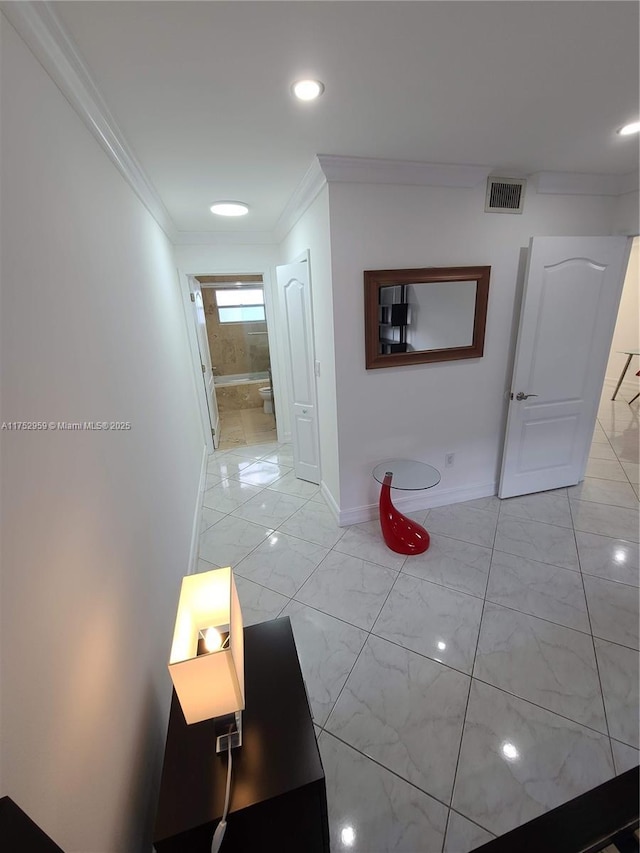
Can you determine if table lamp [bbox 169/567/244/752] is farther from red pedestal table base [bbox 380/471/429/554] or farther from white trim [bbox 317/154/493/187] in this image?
white trim [bbox 317/154/493/187]

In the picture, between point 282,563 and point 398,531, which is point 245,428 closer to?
point 282,563

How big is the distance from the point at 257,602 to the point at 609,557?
224cm

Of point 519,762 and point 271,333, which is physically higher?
point 271,333

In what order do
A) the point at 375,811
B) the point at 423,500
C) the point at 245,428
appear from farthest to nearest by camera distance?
1. the point at 245,428
2. the point at 423,500
3. the point at 375,811

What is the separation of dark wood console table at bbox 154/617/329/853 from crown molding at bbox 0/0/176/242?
1833 mm

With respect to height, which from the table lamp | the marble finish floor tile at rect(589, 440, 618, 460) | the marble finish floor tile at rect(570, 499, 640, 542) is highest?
the table lamp

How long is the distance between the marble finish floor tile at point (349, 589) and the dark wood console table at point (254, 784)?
0.96m

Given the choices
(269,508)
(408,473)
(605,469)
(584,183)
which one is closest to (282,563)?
(269,508)

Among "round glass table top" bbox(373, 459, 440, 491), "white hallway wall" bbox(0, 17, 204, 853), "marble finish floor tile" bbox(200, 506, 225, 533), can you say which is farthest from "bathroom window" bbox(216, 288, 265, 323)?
"white hallway wall" bbox(0, 17, 204, 853)

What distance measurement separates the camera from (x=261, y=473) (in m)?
3.66

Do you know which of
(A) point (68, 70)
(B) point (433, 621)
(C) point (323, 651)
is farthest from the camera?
(B) point (433, 621)

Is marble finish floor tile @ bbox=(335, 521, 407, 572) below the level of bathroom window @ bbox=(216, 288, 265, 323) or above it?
below

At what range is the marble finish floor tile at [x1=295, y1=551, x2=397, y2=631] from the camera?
1887 mm

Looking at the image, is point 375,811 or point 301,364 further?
point 301,364
